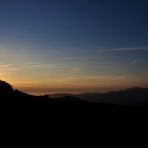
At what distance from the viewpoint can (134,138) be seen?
5797 cm

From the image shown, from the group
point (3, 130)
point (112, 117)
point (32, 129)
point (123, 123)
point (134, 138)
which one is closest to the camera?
point (3, 130)

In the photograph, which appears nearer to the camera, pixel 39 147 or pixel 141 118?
pixel 39 147

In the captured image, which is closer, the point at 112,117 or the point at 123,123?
the point at 123,123

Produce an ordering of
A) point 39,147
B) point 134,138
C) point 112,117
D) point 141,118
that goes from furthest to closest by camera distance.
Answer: point 141,118
point 112,117
point 134,138
point 39,147

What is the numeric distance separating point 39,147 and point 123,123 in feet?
101

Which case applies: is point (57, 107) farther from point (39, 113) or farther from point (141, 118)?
point (141, 118)

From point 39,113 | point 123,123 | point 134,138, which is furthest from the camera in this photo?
point 123,123

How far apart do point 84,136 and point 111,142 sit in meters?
5.23

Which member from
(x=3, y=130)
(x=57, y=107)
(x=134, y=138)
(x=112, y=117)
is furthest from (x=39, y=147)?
(x=112, y=117)

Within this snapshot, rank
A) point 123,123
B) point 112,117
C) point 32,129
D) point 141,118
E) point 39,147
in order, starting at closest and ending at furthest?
1. point 39,147
2. point 32,129
3. point 123,123
4. point 112,117
5. point 141,118

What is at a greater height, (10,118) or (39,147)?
(10,118)

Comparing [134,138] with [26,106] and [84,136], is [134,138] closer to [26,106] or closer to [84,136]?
[84,136]

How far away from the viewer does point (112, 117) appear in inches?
2896

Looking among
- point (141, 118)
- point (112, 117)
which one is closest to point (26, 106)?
point (112, 117)
